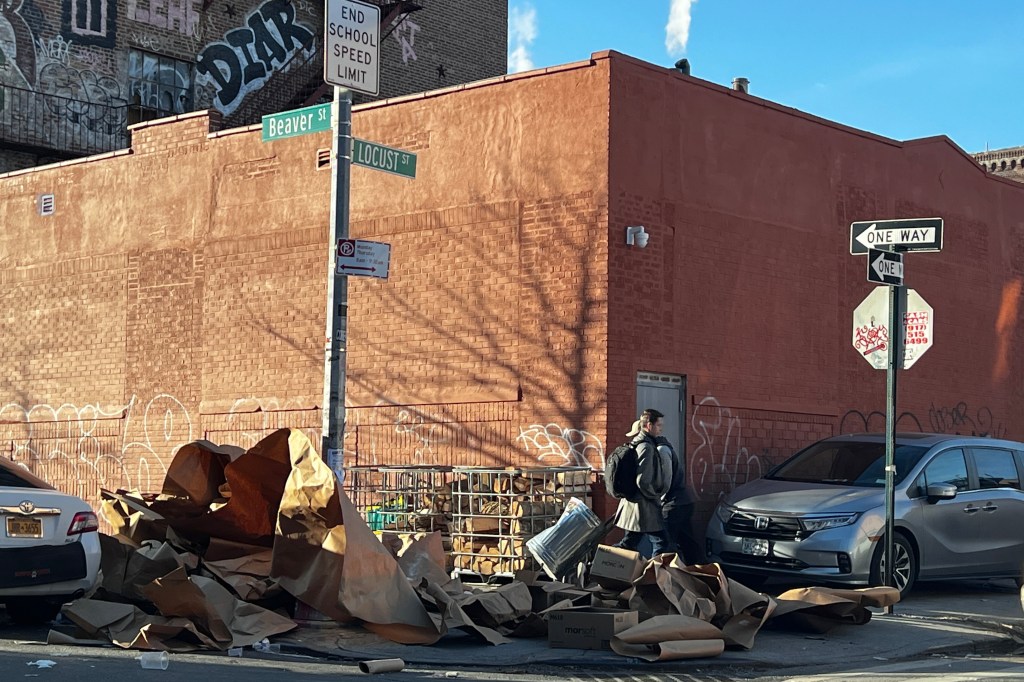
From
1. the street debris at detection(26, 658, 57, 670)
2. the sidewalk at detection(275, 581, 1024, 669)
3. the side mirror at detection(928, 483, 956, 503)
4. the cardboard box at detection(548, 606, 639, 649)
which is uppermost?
the side mirror at detection(928, 483, 956, 503)

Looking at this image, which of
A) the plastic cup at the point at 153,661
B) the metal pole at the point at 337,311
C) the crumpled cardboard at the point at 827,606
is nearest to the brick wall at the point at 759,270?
the metal pole at the point at 337,311

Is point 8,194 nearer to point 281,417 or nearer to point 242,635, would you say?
point 281,417

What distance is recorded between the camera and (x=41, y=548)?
1020cm

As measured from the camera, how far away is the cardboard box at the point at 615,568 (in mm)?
10656

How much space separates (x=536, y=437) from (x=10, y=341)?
9.80 m

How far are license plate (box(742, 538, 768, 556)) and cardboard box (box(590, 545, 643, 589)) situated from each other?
2.73m

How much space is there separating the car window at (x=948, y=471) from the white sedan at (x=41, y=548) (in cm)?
810

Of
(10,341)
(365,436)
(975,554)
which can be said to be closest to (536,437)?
(365,436)

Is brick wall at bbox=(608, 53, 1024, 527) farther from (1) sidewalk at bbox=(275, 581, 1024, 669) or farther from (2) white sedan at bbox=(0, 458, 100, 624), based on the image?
(2) white sedan at bbox=(0, 458, 100, 624)

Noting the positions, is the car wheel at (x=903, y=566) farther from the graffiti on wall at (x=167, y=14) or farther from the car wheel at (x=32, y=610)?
the graffiti on wall at (x=167, y=14)

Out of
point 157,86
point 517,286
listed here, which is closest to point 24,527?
point 517,286

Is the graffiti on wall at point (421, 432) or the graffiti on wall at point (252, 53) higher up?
the graffiti on wall at point (252, 53)

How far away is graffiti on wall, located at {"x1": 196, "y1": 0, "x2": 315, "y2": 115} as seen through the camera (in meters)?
26.9

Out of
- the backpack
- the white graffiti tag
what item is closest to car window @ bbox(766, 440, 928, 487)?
the backpack
